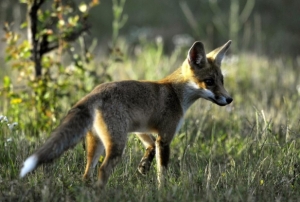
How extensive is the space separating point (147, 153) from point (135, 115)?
2.93ft

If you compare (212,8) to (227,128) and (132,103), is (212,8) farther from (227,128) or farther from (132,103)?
(132,103)

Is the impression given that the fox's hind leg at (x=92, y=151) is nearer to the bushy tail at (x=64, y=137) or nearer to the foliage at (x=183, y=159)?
the foliage at (x=183, y=159)

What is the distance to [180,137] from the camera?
7.91m

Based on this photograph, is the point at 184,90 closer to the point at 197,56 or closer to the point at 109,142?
the point at 197,56

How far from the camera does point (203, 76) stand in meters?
6.70

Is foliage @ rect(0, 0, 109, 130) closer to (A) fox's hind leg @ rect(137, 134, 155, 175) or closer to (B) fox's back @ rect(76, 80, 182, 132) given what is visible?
(A) fox's hind leg @ rect(137, 134, 155, 175)

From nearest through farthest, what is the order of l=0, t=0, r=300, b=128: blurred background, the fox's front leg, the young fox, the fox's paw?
the young fox, the fox's front leg, the fox's paw, l=0, t=0, r=300, b=128: blurred background

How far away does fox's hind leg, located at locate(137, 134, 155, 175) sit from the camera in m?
6.58

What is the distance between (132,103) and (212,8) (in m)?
14.7

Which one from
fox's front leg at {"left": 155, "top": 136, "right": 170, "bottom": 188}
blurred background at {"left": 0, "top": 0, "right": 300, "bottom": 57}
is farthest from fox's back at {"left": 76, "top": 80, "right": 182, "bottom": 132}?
blurred background at {"left": 0, "top": 0, "right": 300, "bottom": 57}

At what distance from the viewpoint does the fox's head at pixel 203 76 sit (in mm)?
6613

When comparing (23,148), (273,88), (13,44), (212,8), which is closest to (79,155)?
(23,148)

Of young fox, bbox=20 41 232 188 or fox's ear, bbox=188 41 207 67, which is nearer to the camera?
young fox, bbox=20 41 232 188

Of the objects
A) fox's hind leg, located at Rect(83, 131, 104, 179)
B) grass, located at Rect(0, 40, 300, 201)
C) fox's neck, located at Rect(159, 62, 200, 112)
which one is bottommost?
grass, located at Rect(0, 40, 300, 201)
